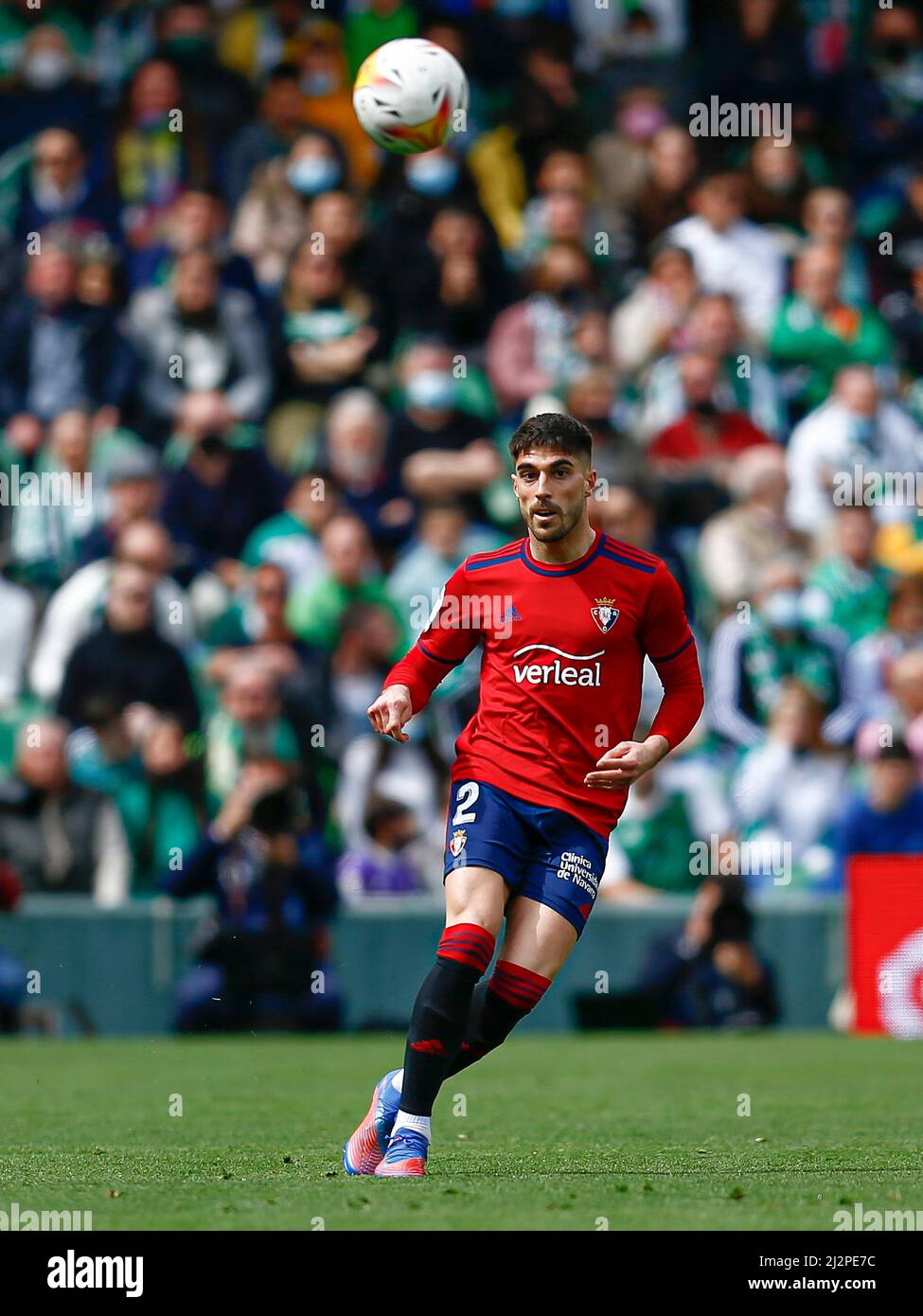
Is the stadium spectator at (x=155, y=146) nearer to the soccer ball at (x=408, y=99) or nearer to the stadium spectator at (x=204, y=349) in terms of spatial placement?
the stadium spectator at (x=204, y=349)

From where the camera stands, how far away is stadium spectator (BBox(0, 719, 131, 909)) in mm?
14148

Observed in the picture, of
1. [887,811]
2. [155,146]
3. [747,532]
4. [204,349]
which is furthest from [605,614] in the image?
[155,146]

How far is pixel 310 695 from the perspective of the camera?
14664 mm

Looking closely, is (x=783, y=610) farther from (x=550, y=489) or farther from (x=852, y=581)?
(x=550, y=489)

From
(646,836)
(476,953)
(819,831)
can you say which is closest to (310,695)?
(646,836)

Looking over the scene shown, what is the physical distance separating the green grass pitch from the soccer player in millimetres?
422

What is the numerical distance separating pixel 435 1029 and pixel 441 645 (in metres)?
1.25

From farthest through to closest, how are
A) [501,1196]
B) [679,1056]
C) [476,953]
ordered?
[679,1056] < [476,953] < [501,1196]

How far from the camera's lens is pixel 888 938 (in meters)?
13.7

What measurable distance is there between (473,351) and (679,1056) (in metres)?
6.45

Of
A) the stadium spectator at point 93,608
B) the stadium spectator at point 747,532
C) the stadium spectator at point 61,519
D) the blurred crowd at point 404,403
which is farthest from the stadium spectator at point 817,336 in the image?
the stadium spectator at point 61,519

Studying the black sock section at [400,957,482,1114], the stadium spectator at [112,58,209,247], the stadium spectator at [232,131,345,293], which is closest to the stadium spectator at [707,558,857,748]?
the stadium spectator at [232,131,345,293]

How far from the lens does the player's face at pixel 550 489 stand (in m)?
7.12
